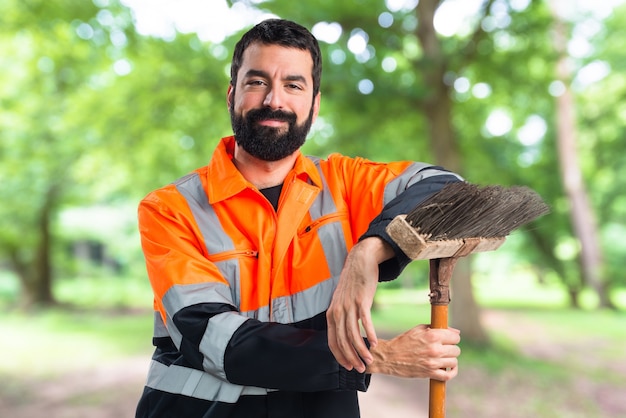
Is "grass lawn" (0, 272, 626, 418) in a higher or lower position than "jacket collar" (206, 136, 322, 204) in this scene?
lower

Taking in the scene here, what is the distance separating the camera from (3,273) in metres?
19.1

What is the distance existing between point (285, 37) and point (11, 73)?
43.6 feet

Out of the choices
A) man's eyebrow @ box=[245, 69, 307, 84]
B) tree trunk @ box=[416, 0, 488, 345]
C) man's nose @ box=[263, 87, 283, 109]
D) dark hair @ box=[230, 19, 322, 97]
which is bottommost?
man's nose @ box=[263, 87, 283, 109]

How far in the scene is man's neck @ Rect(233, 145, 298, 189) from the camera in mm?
1992

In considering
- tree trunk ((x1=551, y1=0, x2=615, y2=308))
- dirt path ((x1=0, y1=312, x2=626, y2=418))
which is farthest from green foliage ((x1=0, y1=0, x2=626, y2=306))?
dirt path ((x1=0, y1=312, x2=626, y2=418))

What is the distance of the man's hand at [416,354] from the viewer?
1.60m

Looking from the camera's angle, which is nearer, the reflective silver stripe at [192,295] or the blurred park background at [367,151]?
the reflective silver stripe at [192,295]

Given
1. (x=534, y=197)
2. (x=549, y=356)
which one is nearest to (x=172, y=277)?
(x=534, y=197)

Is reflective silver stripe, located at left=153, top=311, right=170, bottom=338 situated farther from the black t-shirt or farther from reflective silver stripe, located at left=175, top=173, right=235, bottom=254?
the black t-shirt

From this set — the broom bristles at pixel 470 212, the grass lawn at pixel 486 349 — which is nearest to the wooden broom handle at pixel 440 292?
the broom bristles at pixel 470 212

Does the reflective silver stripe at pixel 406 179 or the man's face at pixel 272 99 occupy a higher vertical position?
the man's face at pixel 272 99

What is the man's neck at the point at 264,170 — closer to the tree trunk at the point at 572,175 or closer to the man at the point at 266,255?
the man at the point at 266,255

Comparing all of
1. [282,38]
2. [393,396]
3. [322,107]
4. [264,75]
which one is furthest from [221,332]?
[322,107]

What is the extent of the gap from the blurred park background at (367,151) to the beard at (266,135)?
380 centimetres
